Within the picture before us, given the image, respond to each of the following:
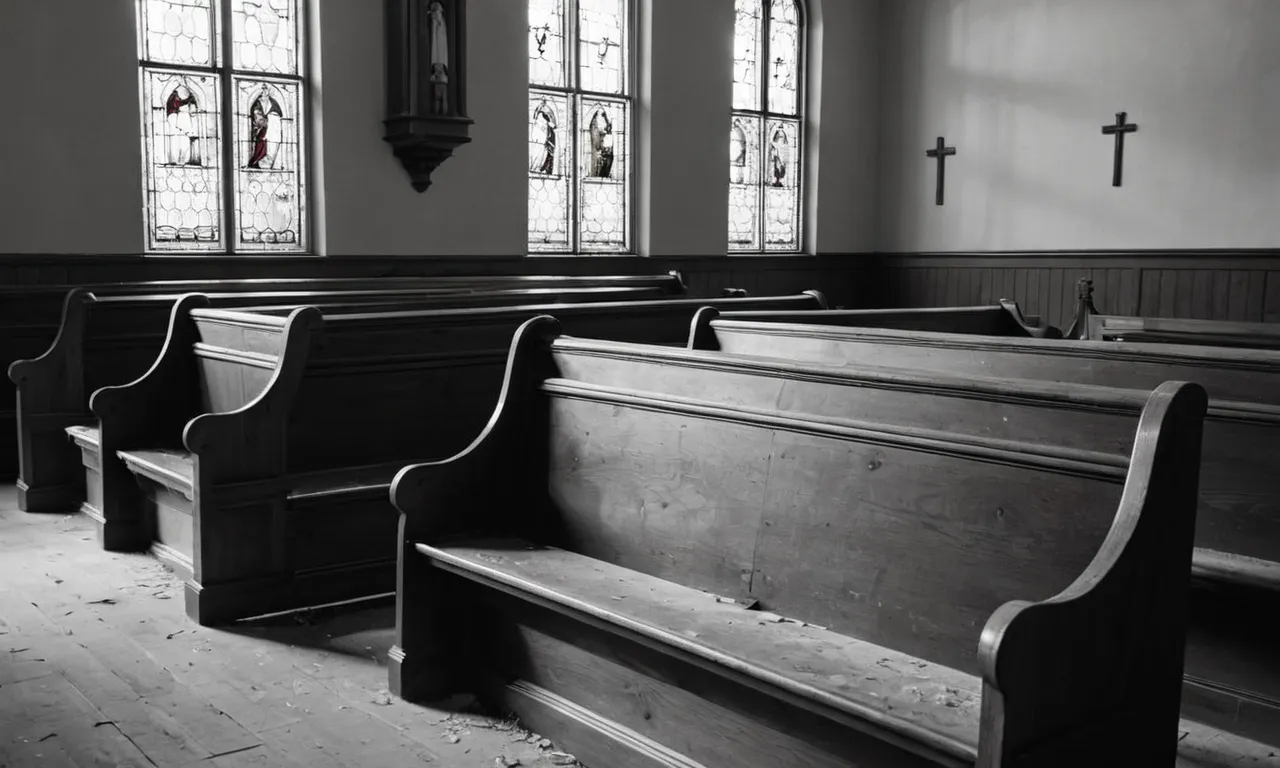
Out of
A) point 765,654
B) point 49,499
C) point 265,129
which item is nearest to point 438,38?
point 265,129

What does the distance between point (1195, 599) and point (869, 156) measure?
9.23 metres

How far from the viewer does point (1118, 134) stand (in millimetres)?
8797

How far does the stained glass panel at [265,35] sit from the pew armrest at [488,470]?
5175 millimetres

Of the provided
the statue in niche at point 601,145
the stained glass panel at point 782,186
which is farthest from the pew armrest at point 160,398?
the stained glass panel at point 782,186

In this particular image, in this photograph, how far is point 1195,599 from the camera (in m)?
2.07

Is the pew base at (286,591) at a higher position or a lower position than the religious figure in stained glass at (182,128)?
lower

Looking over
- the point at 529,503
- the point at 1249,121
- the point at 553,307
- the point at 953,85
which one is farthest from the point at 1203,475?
the point at 953,85

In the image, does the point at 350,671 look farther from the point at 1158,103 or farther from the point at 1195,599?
the point at 1158,103

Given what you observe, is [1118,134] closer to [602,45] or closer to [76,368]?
[602,45]

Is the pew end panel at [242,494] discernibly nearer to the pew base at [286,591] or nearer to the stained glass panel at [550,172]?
the pew base at [286,591]

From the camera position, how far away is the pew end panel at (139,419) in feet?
13.6

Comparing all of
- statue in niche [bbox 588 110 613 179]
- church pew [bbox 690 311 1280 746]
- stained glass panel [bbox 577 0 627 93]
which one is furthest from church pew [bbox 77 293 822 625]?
stained glass panel [bbox 577 0 627 93]

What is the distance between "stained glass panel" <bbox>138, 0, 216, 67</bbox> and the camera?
688cm

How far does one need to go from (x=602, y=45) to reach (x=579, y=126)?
69 centimetres
